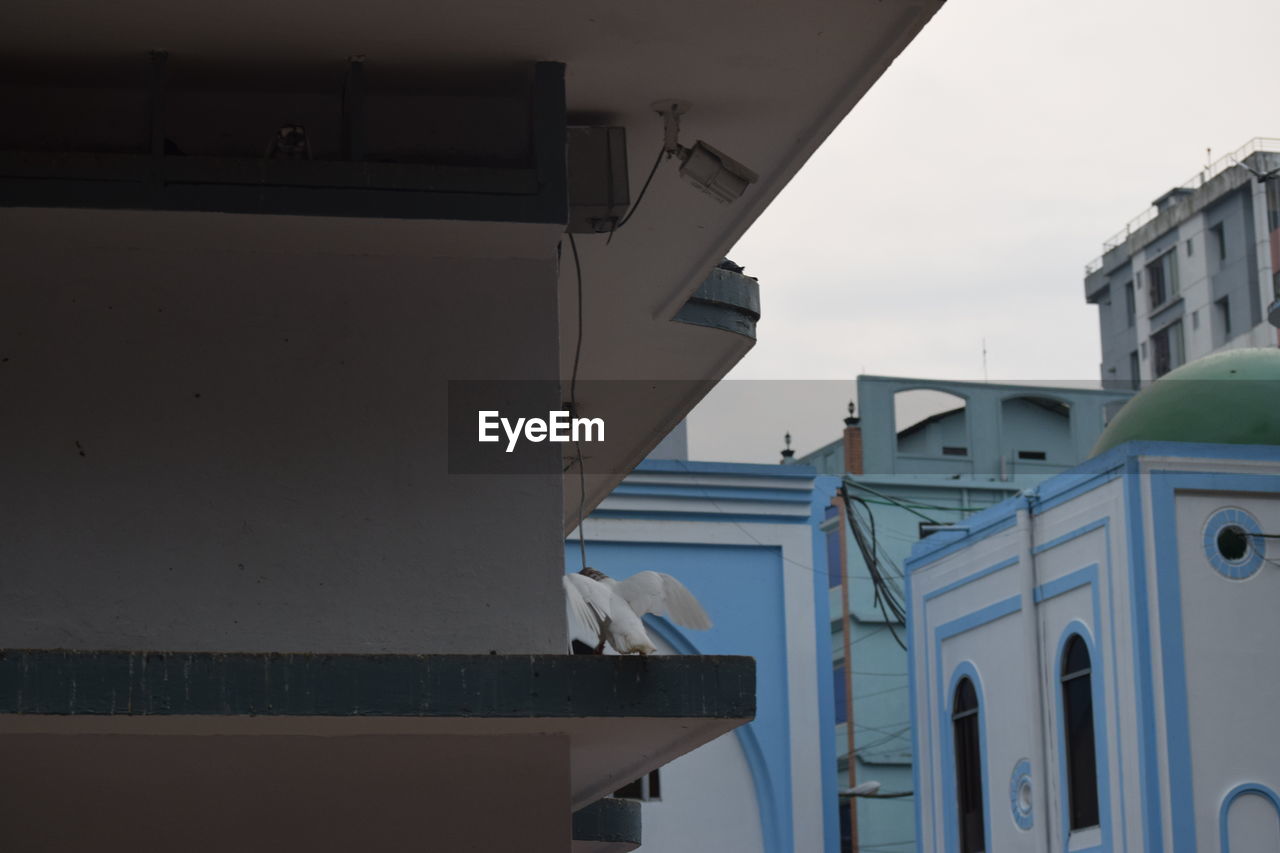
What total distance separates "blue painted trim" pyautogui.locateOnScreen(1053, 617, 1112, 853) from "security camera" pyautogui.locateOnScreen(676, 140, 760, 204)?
14336 mm

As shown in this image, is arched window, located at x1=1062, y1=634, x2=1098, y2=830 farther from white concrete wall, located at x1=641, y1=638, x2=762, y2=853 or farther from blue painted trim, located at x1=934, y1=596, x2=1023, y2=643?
white concrete wall, located at x1=641, y1=638, x2=762, y2=853

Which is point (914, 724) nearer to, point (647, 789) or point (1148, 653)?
point (647, 789)

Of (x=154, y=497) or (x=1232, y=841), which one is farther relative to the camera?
(x=1232, y=841)

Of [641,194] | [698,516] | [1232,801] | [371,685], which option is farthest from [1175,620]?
[371,685]

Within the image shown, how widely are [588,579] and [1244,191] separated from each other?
1950 inches

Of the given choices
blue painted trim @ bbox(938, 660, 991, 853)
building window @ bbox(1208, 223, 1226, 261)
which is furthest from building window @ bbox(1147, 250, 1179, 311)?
blue painted trim @ bbox(938, 660, 991, 853)

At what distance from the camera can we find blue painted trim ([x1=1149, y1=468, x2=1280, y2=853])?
1894 cm

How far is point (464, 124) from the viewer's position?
614 centimetres

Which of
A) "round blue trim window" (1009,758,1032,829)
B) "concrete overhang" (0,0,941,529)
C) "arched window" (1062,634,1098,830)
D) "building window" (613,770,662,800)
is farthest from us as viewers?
"round blue trim window" (1009,758,1032,829)

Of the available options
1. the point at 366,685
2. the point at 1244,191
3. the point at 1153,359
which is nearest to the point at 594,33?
the point at 366,685

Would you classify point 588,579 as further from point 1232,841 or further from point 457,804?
point 1232,841

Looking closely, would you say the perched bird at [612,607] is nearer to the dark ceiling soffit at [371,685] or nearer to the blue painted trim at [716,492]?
the dark ceiling soffit at [371,685]

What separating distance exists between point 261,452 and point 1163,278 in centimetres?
5564

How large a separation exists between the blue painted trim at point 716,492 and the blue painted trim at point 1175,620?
13.0 feet
